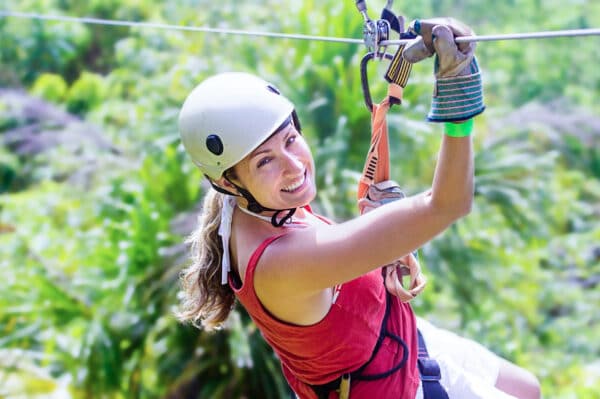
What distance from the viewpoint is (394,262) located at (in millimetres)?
1936

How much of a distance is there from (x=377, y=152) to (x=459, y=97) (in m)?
0.59

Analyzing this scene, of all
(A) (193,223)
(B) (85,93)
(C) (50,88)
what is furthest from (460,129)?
(C) (50,88)

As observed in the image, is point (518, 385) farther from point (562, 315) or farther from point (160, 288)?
point (562, 315)

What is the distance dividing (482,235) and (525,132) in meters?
1.28

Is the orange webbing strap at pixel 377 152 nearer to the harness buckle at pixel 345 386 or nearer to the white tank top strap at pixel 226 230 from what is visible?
the white tank top strap at pixel 226 230

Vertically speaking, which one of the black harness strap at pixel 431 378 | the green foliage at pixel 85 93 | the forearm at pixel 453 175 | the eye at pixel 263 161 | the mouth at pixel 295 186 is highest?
the forearm at pixel 453 175

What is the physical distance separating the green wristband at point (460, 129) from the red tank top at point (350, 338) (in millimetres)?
498

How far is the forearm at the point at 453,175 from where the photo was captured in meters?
1.37

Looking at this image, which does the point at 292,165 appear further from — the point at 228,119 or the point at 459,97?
the point at 459,97

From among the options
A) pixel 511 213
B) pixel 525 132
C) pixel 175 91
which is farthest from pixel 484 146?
pixel 175 91

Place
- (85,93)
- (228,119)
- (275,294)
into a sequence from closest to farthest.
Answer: (275,294) < (228,119) < (85,93)

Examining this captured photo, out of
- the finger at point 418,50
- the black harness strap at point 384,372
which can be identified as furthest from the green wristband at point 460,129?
the black harness strap at point 384,372

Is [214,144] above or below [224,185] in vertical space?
above

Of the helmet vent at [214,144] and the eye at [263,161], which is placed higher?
the helmet vent at [214,144]
